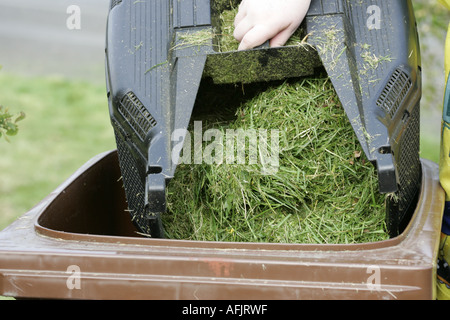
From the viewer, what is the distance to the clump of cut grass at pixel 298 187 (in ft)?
6.39

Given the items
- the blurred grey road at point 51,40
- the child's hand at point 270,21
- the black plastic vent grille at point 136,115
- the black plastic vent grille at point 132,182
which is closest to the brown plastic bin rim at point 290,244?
the black plastic vent grille at point 132,182

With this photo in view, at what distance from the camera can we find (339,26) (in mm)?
2059

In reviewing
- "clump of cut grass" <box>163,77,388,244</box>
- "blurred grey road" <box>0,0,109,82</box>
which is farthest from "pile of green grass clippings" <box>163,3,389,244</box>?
"blurred grey road" <box>0,0,109,82</box>

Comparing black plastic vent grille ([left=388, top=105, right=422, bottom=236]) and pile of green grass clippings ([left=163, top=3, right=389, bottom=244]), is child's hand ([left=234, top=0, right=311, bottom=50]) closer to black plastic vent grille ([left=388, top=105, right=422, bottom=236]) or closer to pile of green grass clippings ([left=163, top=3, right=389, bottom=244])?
pile of green grass clippings ([left=163, top=3, right=389, bottom=244])

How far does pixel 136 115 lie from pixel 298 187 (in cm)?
60

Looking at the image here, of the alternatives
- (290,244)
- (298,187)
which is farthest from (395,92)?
(290,244)

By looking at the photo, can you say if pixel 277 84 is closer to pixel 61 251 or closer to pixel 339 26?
pixel 339 26

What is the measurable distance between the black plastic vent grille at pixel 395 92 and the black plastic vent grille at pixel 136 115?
0.76 meters

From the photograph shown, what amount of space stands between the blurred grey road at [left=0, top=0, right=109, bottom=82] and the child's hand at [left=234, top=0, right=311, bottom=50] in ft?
16.8

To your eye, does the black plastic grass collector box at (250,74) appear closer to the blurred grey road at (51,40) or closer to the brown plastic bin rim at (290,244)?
the brown plastic bin rim at (290,244)

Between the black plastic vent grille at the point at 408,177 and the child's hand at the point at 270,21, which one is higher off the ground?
the child's hand at the point at 270,21

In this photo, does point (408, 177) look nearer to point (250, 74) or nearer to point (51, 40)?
point (250, 74)

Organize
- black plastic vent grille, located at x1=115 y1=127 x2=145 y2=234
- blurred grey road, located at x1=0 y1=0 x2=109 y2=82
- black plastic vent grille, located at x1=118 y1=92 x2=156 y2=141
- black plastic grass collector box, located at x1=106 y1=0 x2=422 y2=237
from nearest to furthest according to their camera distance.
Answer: black plastic grass collector box, located at x1=106 y1=0 x2=422 y2=237
black plastic vent grille, located at x1=118 y1=92 x2=156 y2=141
black plastic vent grille, located at x1=115 y1=127 x2=145 y2=234
blurred grey road, located at x1=0 y1=0 x2=109 y2=82

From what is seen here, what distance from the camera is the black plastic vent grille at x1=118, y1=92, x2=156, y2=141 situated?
6.55ft
